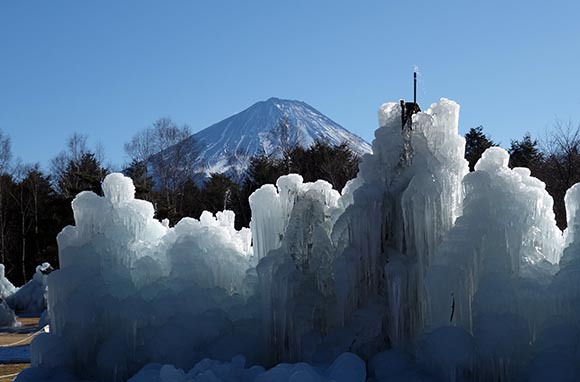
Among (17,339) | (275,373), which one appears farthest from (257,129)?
(275,373)

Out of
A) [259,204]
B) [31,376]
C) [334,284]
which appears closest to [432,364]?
[334,284]

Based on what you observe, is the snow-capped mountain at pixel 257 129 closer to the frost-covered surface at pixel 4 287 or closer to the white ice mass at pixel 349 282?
the frost-covered surface at pixel 4 287

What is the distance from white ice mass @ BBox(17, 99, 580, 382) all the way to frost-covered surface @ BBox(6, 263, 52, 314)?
19208 millimetres

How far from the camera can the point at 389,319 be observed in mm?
7828

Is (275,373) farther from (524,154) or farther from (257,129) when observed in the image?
(257,129)

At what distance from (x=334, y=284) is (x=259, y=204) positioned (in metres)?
1.61

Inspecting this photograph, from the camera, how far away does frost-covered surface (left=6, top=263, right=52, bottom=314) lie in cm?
2778

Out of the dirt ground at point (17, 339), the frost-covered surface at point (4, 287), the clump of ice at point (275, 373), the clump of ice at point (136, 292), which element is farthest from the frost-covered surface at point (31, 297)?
the clump of ice at point (275, 373)

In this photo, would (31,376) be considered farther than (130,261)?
No

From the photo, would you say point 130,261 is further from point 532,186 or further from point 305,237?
point 532,186

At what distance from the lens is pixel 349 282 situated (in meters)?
8.00

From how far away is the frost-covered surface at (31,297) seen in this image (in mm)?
27781

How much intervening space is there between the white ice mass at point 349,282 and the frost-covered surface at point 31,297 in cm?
1921

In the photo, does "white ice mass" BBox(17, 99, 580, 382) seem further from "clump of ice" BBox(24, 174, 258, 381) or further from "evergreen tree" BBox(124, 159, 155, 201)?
"evergreen tree" BBox(124, 159, 155, 201)
